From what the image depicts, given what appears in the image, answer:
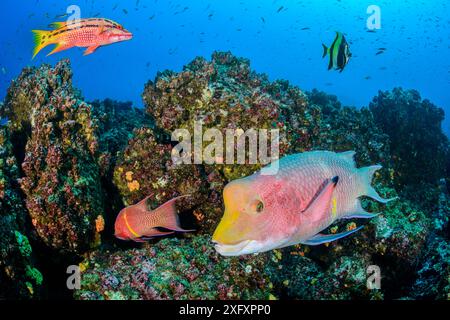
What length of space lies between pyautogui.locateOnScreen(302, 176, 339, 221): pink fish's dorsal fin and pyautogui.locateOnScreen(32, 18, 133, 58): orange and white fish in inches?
184

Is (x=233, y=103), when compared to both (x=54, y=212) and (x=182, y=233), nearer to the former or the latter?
(x=182, y=233)

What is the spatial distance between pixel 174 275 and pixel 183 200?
1.31 meters

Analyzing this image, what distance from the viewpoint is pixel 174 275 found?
10.8ft

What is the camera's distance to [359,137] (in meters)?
6.69

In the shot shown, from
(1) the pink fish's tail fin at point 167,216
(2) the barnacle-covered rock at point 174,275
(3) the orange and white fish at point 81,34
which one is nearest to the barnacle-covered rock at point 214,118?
(1) the pink fish's tail fin at point 167,216

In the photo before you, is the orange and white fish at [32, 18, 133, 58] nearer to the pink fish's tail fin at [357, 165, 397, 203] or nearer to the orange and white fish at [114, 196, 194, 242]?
the orange and white fish at [114, 196, 194, 242]

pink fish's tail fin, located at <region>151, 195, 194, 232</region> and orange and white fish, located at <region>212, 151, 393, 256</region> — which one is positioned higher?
orange and white fish, located at <region>212, 151, 393, 256</region>

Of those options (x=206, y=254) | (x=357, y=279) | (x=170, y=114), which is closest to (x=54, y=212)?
(x=206, y=254)

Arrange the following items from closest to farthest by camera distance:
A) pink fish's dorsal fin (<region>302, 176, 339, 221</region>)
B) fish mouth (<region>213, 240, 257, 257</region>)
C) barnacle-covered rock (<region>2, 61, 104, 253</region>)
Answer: fish mouth (<region>213, 240, 257, 257</region>) < pink fish's dorsal fin (<region>302, 176, 339, 221</region>) < barnacle-covered rock (<region>2, 61, 104, 253</region>)

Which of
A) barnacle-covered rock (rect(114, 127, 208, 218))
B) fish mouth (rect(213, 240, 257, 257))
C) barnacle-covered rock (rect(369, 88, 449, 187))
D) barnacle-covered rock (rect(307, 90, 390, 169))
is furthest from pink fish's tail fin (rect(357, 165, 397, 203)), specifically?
barnacle-covered rock (rect(369, 88, 449, 187))

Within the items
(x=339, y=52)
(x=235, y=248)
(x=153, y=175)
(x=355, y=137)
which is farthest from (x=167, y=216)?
(x=339, y=52)

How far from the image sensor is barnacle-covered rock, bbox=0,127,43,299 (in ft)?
9.75

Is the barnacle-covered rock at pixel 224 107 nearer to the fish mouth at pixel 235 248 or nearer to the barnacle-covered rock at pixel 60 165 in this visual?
the barnacle-covered rock at pixel 60 165

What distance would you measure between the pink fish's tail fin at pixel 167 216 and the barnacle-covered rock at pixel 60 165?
3.05 ft
